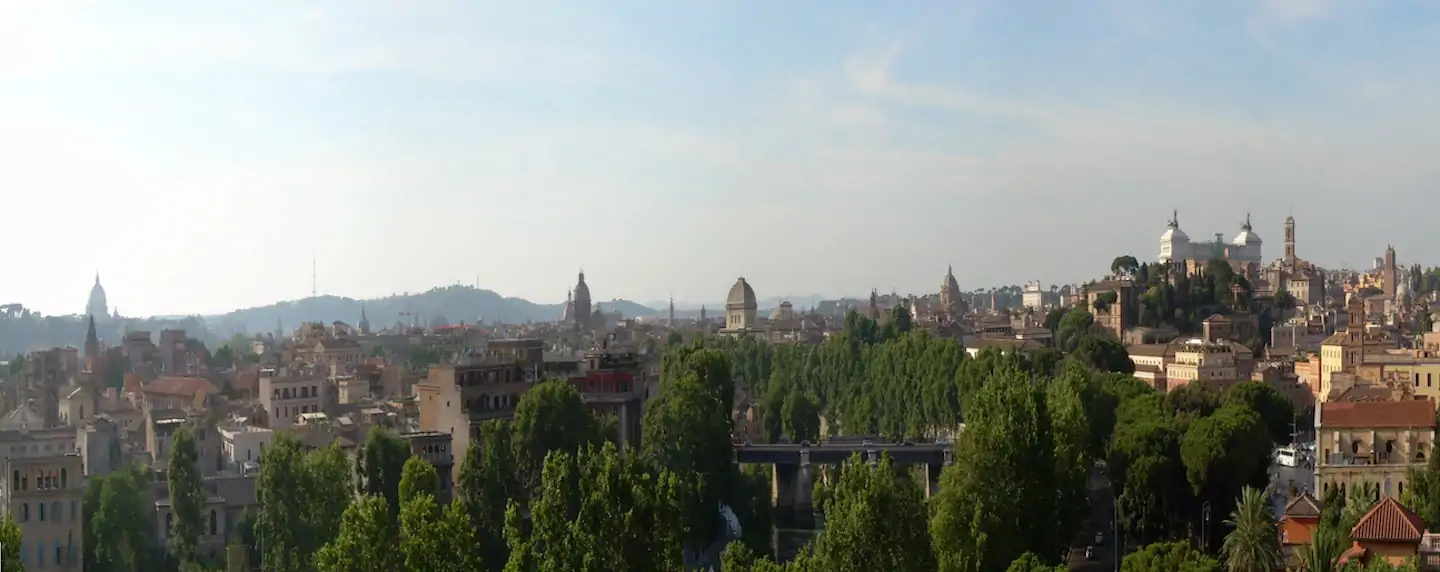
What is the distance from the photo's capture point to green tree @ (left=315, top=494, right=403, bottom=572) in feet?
75.4

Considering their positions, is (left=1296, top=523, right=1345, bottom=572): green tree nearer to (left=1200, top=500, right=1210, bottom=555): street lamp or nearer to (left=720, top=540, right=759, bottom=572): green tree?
(left=1200, top=500, right=1210, bottom=555): street lamp

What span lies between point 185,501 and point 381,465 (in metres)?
4.35

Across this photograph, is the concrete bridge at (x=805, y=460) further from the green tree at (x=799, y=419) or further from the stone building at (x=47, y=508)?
the stone building at (x=47, y=508)

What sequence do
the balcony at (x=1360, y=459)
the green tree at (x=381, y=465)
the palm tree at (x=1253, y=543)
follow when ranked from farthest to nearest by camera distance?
the balcony at (x=1360, y=459) → the green tree at (x=381, y=465) → the palm tree at (x=1253, y=543)

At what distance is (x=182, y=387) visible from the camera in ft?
204

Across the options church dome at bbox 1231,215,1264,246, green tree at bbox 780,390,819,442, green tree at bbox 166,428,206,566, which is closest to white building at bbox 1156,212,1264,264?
church dome at bbox 1231,215,1264,246

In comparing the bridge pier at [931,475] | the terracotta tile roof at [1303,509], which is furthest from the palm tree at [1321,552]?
the bridge pier at [931,475]

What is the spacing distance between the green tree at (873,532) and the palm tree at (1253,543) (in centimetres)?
628

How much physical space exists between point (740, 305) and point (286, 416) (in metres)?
66.5

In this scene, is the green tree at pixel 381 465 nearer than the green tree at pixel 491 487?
No

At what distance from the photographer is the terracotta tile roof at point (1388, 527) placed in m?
25.4

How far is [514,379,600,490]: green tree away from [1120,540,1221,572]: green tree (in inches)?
537

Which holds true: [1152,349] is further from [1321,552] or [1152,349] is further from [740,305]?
[740,305]

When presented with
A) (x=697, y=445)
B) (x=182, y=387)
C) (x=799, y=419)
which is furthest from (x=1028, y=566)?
(x=182, y=387)
